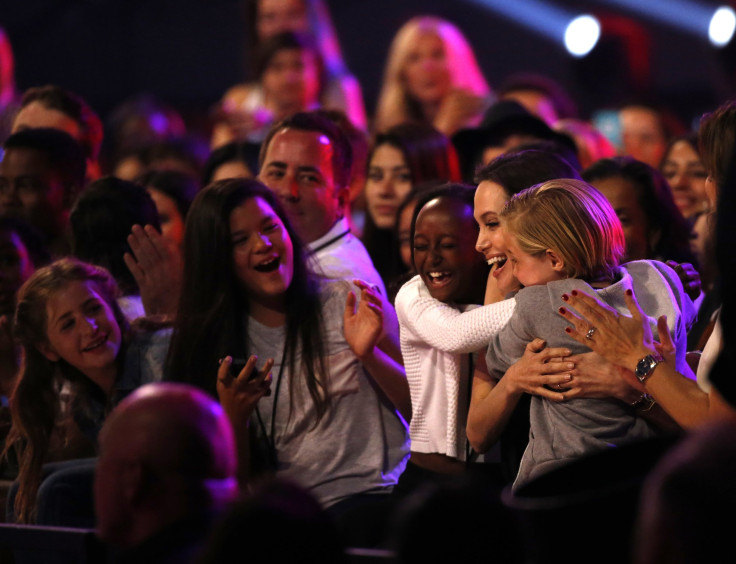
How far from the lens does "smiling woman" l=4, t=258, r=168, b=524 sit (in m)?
3.47

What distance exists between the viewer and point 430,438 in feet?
9.99

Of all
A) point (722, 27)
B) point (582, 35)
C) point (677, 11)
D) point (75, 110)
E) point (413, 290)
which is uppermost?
point (677, 11)

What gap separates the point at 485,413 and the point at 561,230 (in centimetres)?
52

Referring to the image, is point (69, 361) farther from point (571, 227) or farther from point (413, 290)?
point (571, 227)

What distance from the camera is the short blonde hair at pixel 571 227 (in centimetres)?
253

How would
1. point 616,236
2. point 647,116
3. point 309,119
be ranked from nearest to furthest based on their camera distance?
1. point 616,236
2. point 309,119
3. point 647,116

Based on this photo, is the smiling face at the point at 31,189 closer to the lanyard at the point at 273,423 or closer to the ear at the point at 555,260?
the lanyard at the point at 273,423

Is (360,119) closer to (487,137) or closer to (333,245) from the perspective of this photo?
(487,137)

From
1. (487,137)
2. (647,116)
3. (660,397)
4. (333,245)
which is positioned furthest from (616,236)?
(647,116)

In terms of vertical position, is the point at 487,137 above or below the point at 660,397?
above

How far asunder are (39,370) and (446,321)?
4.90 feet

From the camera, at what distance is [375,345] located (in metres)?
3.27

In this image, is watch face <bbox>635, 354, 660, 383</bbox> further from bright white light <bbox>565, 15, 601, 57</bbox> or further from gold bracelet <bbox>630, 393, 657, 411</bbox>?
bright white light <bbox>565, 15, 601, 57</bbox>

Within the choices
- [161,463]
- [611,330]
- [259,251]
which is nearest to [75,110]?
[259,251]
